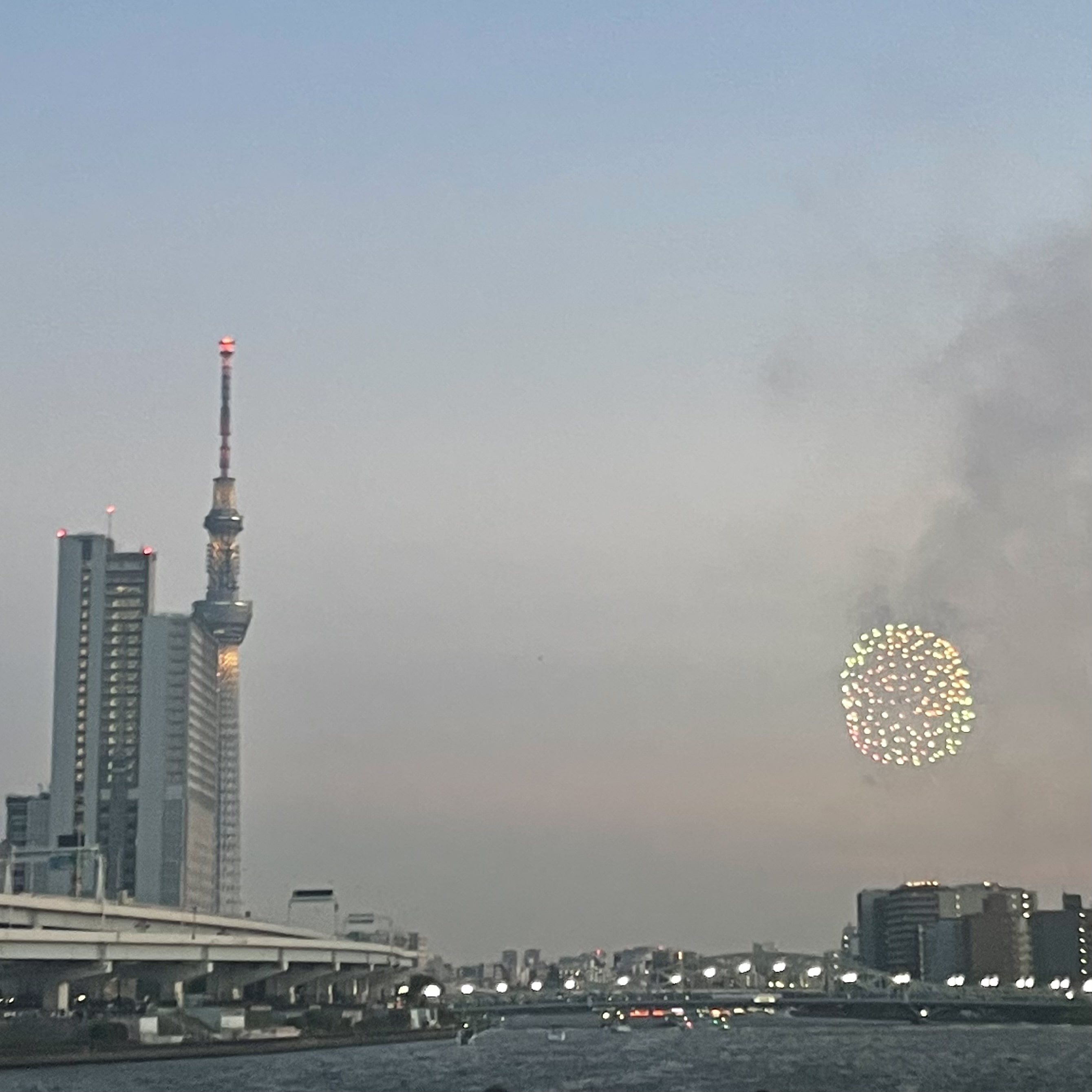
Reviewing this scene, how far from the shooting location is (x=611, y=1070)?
13012 centimetres

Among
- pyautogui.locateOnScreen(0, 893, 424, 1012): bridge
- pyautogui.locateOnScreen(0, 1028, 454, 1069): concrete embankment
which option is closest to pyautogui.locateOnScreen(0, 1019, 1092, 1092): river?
pyautogui.locateOnScreen(0, 1028, 454, 1069): concrete embankment

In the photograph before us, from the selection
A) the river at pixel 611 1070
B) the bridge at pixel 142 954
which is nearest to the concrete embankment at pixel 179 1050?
the river at pixel 611 1070

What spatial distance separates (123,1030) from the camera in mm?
129500

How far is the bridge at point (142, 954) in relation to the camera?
129m

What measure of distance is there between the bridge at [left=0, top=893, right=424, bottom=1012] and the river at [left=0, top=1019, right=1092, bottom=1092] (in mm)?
8715

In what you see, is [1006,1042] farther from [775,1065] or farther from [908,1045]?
[775,1065]

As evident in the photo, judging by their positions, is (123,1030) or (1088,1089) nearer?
(1088,1089)

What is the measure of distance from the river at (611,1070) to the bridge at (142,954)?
28.6 feet

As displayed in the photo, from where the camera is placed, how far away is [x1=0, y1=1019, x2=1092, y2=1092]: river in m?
106

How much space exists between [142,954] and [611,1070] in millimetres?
32776

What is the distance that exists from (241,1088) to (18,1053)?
2433cm

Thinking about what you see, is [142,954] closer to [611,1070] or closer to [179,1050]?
[179,1050]

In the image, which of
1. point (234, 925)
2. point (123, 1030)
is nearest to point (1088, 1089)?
point (123, 1030)

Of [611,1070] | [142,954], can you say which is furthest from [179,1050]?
[611,1070]
